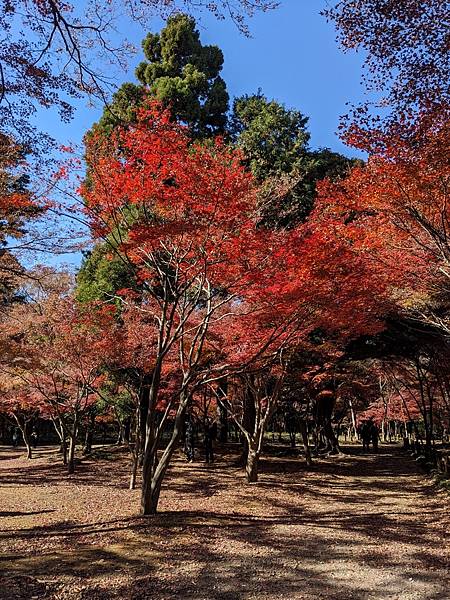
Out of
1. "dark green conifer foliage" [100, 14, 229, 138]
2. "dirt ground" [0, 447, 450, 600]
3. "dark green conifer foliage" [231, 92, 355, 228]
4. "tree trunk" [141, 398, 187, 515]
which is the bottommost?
"dirt ground" [0, 447, 450, 600]

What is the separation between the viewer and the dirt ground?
578 cm

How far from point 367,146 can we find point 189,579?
733 centimetres

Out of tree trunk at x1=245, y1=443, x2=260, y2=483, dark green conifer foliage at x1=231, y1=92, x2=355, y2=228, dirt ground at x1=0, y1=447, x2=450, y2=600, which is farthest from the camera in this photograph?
dark green conifer foliage at x1=231, y1=92, x2=355, y2=228

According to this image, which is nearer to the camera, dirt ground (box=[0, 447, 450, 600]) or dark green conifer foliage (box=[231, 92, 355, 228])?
dirt ground (box=[0, 447, 450, 600])

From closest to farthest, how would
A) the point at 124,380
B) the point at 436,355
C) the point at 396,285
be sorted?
the point at 396,285, the point at 124,380, the point at 436,355

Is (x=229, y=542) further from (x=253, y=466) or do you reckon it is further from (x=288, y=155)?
(x=288, y=155)

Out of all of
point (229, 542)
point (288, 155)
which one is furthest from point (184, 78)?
point (229, 542)

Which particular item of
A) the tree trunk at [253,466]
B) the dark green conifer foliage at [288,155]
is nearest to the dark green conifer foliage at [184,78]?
the dark green conifer foliage at [288,155]

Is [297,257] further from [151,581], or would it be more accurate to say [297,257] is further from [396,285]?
[151,581]

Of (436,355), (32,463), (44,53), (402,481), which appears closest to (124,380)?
(32,463)

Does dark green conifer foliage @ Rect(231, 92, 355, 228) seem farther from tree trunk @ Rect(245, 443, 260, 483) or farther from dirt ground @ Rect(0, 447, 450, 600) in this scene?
dirt ground @ Rect(0, 447, 450, 600)

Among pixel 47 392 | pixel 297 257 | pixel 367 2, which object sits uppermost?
pixel 367 2

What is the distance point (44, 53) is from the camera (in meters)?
5.83

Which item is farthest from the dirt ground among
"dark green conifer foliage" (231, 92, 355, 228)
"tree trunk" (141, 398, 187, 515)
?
"dark green conifer foliage" (231, 92, 355, 228)
